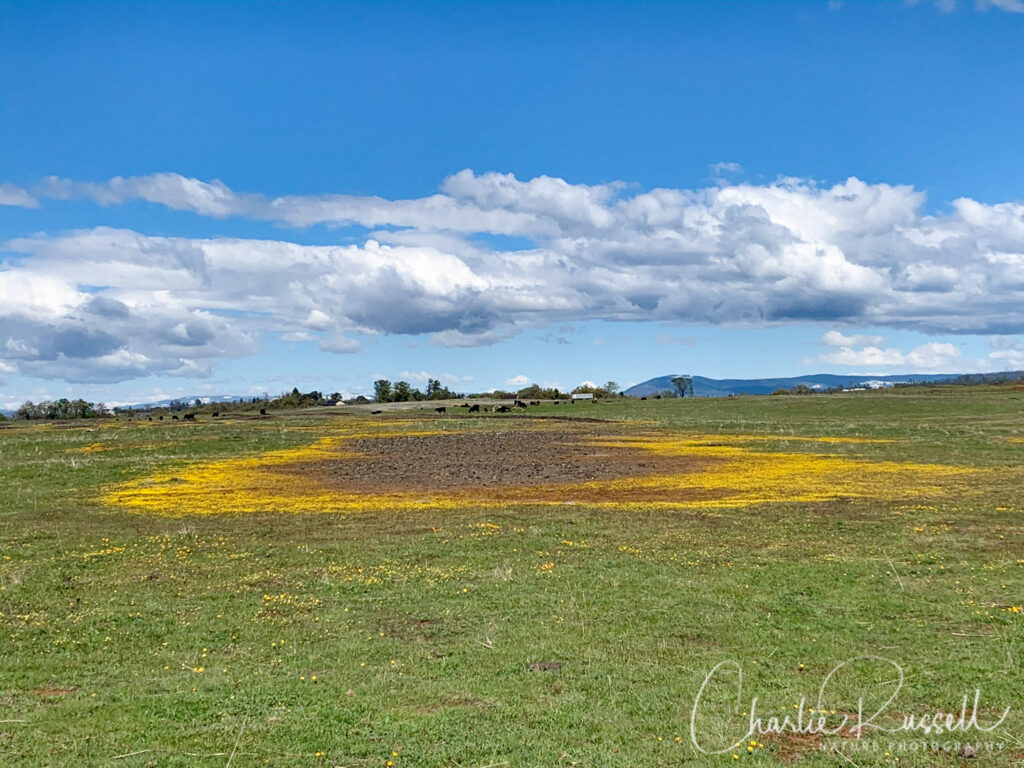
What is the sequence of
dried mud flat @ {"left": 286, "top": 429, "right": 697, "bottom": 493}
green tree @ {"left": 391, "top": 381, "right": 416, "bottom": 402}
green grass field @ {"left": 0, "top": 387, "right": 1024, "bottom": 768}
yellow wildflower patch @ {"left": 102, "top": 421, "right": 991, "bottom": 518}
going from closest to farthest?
1. green grass field @ {"left": 0, "top": 387, "right": 1024, "bottom": 768}
2. yellow wildflower patch @ {"left": 102, "top": 421, "right": 991, "bottom": 518}
3. dried mud flat @ {"left": 286, "top": 429, "right": 697, "bottom": 493}
4. green tree @ {"left": 391, "top": 381, "right": 416, "bottom": 402}

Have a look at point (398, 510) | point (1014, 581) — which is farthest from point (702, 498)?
point (1014, 581)

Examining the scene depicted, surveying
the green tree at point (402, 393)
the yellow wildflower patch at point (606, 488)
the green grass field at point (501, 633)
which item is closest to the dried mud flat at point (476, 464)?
the yellow wildflower patch at point (606, 488)

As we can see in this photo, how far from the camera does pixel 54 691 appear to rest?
944 centimetres

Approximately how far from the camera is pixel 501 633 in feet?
37.4

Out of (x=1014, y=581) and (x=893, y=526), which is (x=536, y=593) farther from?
(x=893, y=526)

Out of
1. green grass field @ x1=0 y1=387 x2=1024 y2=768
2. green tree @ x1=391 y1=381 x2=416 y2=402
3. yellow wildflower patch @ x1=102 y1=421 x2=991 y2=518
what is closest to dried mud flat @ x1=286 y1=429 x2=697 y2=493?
yellow wildflower patch @ x1=102 y1=421 x2=991 y2=518

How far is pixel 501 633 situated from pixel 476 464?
28.8 m

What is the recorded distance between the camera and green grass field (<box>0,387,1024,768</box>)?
7.94 meters

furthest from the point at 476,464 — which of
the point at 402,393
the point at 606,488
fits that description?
the point at 402,393

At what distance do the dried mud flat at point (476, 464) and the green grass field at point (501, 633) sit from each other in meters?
9.86

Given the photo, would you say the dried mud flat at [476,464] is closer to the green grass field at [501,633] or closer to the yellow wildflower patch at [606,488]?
the yellow wildflower patch at [606,488]

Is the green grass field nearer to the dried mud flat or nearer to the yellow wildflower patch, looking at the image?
the yellow wildflower patch

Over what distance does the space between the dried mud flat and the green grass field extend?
9864mm

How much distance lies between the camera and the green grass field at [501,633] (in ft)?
26.0
